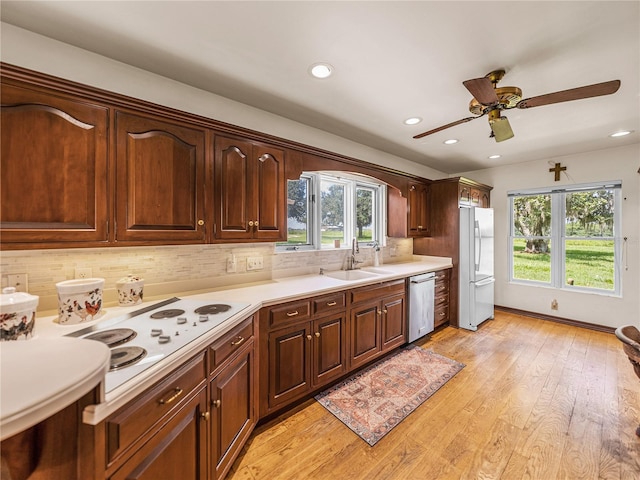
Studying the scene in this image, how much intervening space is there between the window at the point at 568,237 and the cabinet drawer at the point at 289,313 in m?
4.01

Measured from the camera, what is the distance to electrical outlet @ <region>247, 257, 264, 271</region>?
7.72 ft

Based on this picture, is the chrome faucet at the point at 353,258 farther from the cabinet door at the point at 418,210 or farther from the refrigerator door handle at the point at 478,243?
the refrigerator door handle at the point at 478,243

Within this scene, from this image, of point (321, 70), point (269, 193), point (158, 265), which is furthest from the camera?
point (269, 193)

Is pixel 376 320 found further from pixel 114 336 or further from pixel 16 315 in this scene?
pixel 16 315

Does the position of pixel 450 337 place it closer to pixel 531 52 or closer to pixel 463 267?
pixel 463 267

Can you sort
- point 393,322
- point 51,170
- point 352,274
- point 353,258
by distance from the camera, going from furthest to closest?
point 353,258
point 352,274
point 393,322
point 51,170

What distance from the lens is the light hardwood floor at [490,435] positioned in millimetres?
1534

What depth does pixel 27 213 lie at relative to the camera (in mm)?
1231

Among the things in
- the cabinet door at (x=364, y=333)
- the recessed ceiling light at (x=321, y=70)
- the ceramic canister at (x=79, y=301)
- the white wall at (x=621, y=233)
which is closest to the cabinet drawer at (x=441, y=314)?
A: the cabinet door at (x=364, y=333)

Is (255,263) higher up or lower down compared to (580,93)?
lower down

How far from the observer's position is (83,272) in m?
1.60

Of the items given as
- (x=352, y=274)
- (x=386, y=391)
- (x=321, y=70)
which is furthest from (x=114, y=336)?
(x=352, y=274)

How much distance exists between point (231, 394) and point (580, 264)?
191 inches

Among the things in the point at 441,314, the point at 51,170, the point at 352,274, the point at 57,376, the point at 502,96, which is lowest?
the point at 441,314
